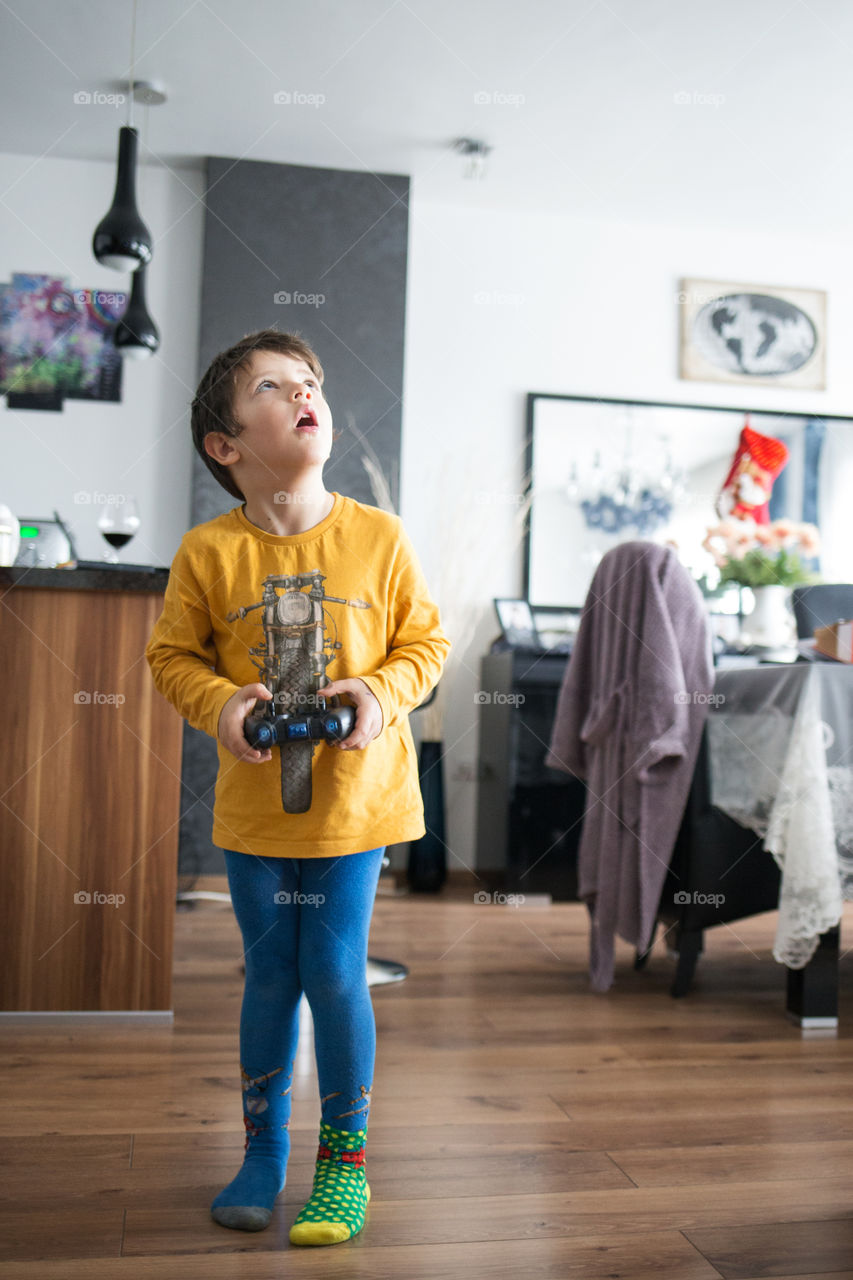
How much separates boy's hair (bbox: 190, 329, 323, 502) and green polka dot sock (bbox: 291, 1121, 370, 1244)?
761 millimetres

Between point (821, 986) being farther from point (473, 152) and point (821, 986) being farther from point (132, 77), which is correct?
point (132, 77)

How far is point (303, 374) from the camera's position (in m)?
1.21

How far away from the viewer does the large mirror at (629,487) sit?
151 inches

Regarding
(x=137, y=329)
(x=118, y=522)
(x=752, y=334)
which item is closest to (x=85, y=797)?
(x=118, y=522)

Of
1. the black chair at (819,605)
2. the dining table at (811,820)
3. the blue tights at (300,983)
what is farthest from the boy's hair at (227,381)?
the black chair at (819,605)

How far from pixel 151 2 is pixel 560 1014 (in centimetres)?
275

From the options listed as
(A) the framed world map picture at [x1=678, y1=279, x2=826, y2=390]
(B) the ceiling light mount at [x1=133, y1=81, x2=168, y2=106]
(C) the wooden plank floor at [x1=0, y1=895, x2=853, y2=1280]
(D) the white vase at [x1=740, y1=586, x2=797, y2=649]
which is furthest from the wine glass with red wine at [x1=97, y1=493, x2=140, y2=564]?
(A) the framed world map picture at [x1=678, y1=279, x2=826, y2=390]

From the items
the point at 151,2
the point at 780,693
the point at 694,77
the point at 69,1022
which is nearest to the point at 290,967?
the point at 69,1022

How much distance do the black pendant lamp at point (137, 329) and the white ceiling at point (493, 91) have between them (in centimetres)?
66

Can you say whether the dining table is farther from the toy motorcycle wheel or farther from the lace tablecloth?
the toy motorcycle wheel

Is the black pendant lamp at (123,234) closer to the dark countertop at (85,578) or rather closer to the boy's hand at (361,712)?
the dark countertop at (85,578)

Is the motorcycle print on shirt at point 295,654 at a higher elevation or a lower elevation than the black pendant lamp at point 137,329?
lower

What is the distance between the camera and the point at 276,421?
45.5 inches

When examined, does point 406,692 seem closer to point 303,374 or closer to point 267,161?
point 303,374
